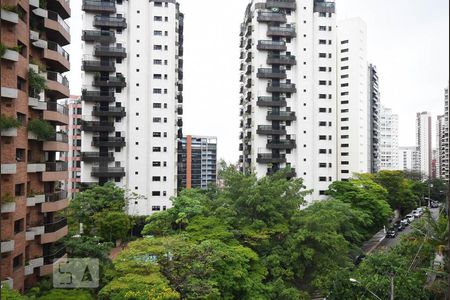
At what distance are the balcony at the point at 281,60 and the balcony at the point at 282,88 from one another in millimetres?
2452

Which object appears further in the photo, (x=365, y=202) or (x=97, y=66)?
(x=97, y=66)

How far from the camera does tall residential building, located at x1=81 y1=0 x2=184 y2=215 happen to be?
38656mm

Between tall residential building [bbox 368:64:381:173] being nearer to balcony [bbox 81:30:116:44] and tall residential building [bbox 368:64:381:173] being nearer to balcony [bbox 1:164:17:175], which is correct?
balcony [bbox 81:30:116:44]

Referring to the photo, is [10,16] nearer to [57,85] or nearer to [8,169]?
[57,85]

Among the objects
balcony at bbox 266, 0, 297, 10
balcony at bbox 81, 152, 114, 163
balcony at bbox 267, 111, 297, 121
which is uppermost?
balcony at bbox 266, 0, 297, 10

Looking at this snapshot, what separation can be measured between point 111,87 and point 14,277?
2652 centimetres

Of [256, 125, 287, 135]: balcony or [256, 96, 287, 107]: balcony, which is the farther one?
[256, 96, 287, 107]: balcony

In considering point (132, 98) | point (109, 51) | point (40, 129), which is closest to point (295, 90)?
point (132, 98)

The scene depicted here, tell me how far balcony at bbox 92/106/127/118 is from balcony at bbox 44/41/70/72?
52.1 ft

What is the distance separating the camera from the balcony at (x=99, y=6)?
38.5m

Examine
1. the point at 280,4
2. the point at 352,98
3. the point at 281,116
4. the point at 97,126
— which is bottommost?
the point at 97,126

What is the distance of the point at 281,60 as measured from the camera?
41781 mm

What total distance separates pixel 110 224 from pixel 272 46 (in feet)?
86.0

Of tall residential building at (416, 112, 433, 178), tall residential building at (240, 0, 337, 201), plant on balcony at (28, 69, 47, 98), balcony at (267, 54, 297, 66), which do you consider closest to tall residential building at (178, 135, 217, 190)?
tall residential building at (240, 0, 337, 201)
